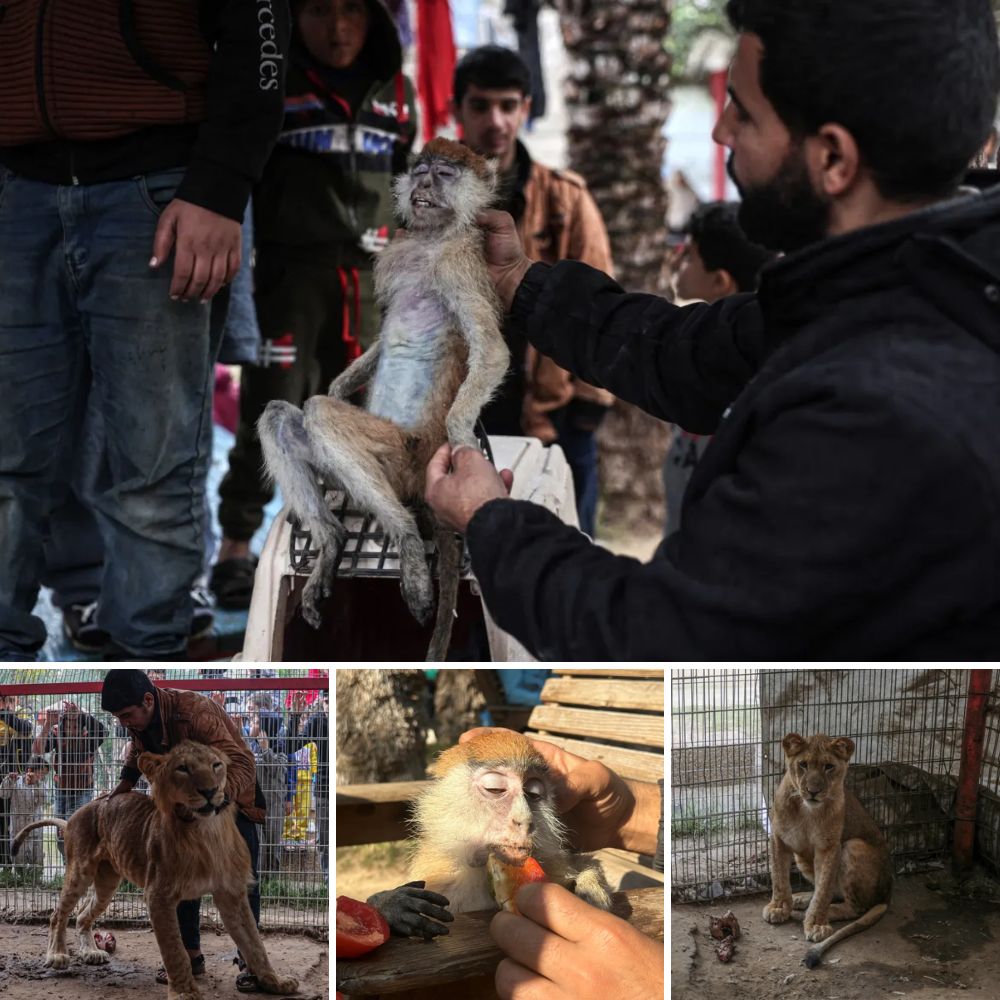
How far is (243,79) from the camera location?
7.75 feet

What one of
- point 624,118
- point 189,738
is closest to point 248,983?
point 189,738

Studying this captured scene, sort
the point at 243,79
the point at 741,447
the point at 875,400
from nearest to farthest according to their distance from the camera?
the point at 875,400 < the point at 741,447 < the point at 243,79

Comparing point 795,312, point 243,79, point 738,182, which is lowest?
point 795,312

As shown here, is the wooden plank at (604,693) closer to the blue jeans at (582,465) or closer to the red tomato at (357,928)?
the red tomato at (357,928)

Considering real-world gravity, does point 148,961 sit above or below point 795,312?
below

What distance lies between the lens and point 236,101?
2365 mm

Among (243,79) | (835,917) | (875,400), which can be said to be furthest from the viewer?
(243,79)

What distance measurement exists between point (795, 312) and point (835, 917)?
101cm

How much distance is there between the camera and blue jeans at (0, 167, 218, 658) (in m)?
2.42

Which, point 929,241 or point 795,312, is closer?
point 929,241

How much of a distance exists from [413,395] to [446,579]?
0.37 meters

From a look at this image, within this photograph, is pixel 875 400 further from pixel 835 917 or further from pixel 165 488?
pixel 165 488

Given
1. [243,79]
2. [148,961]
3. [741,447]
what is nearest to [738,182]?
[741,447]

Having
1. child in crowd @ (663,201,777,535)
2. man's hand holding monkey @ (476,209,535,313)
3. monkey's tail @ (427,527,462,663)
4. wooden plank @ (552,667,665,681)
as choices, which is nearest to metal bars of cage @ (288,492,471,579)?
monkey's tail @ (427,527,462,663)
